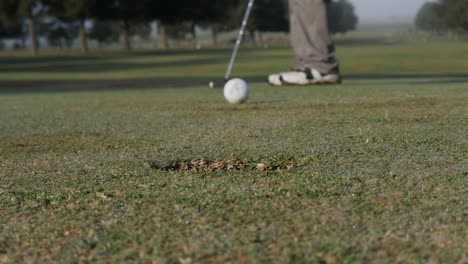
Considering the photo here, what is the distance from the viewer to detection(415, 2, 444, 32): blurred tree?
414 feet

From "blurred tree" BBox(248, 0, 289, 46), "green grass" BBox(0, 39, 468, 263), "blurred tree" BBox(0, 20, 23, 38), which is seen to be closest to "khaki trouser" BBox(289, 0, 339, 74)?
"green grass" BBox(0, 39, 468, 263)

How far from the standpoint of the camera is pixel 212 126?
10.5m

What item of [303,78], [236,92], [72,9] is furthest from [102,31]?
[236,92]

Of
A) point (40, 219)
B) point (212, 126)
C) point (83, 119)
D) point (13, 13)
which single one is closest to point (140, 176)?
point (40, 219)

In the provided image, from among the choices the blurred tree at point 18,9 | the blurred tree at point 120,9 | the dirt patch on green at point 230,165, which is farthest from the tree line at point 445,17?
the dirt patch on green at point 230,165

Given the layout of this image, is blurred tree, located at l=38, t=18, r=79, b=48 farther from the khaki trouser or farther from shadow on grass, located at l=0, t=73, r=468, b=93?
the khaki trouser

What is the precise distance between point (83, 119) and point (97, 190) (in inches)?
279

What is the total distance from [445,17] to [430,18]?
22533 mm

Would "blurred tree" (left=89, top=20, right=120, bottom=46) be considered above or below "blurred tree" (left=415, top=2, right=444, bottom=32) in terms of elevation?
above

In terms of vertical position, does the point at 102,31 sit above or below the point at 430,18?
above

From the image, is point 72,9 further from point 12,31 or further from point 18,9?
point 12,31

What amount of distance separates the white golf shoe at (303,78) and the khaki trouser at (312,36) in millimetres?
246

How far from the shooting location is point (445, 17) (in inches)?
4540

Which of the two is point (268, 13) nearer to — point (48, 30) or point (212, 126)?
point (48, 30)
